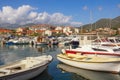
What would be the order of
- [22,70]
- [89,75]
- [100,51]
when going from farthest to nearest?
1. [100,51]
2. [89,75]
3. [22,70]

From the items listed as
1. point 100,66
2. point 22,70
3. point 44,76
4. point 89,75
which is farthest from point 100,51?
point 22,70

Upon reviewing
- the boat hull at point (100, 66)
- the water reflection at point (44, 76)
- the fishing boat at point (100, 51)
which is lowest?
the water reflection at point (44, 76)

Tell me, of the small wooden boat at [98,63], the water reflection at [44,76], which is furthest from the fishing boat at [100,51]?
the water reflection at [44,76]

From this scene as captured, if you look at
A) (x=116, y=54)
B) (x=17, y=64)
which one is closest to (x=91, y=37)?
(x=116, y=54)

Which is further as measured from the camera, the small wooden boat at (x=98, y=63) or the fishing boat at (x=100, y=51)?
the fishing boat at (x=100, y=51)

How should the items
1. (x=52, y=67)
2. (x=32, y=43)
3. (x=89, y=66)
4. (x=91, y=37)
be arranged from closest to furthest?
1. (x=89, y=66)
2. (x=52, y=67)
3. (x=91, y=37)
4. (x=32, y=43)

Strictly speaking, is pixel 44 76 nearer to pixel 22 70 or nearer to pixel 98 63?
pixel 22 70

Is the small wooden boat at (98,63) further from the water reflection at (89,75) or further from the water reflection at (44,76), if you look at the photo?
the water reflection at (44,76)

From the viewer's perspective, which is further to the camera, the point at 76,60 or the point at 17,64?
Result: the point at 76,60

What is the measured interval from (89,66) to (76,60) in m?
1.75

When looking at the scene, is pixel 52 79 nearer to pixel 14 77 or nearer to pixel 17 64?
pixel 17 64

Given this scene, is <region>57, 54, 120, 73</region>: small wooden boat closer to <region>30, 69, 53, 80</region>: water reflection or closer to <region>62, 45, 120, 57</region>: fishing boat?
<region>62, 45, 120, 57</region>: fishing boat

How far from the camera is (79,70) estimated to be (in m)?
23.2

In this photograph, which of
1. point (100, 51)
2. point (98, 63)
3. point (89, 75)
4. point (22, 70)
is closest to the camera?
point (22, 70)
